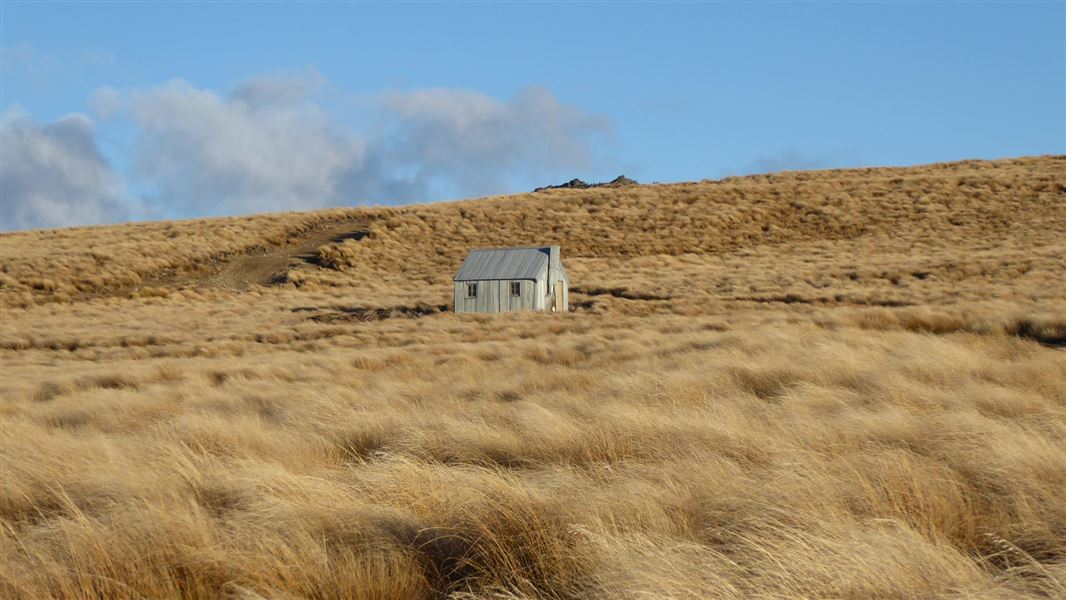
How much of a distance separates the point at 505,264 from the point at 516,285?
63.9 inches

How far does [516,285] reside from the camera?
40.9 meters

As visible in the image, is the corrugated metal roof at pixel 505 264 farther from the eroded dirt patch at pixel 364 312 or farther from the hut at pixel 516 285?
the eroded dirt patch at pixel 364 312

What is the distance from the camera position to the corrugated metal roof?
41.0 m

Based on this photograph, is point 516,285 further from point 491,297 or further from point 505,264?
point 505,264

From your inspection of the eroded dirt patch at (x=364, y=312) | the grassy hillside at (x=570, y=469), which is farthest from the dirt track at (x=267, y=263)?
the grassy hillside at (x=570, y=469)

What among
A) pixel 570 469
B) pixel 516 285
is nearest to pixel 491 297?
pixel 516 285

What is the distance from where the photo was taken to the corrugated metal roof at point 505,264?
4095 centimetres

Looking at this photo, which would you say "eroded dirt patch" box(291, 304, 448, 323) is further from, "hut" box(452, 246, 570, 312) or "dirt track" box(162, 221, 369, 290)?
"dirt track" box(162, 221, 369, 290)

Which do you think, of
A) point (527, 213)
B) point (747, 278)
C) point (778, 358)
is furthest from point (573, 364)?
point (527, 213)

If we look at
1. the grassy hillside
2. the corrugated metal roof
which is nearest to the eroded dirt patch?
the corrugated metal roof

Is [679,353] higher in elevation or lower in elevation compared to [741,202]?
lower

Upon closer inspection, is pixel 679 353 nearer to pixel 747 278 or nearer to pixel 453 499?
pixel 453 499

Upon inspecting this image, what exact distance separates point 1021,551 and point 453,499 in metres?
2.63

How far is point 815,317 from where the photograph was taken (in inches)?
914
